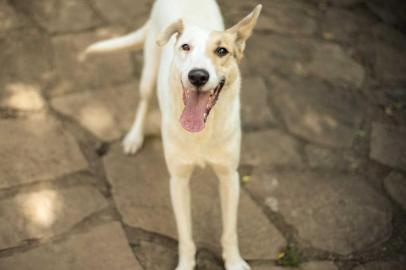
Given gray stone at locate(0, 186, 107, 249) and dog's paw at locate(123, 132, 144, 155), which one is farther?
dog's paw at locate(123, 132, 144, 155)

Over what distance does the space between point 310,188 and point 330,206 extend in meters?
0.20

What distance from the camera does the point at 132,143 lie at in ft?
14.4

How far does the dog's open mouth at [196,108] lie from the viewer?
3.04 metres

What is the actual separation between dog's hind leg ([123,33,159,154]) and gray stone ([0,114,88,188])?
40cm

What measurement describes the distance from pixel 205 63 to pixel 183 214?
1018mm

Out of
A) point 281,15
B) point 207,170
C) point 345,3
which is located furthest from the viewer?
point 345,3

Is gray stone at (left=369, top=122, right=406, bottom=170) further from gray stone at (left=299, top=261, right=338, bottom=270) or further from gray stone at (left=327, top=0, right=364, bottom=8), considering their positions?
gray stone at (left=327, top=0, right=364, bottom=8)

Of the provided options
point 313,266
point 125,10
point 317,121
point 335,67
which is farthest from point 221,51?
point 125,10

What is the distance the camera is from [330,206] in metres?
4.17

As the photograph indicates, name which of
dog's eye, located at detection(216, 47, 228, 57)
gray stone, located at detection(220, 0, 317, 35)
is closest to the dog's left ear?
dog's eye, located at detection(216, 47, 228, 57)

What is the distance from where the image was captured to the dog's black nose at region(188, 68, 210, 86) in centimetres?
286

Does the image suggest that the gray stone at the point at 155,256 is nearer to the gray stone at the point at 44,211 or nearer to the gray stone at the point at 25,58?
the gray stone at the point at 44,211

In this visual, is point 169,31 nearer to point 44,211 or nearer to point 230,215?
point 230,215

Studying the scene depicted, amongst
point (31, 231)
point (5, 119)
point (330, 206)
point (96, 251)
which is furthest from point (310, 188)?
point (5, 119)
